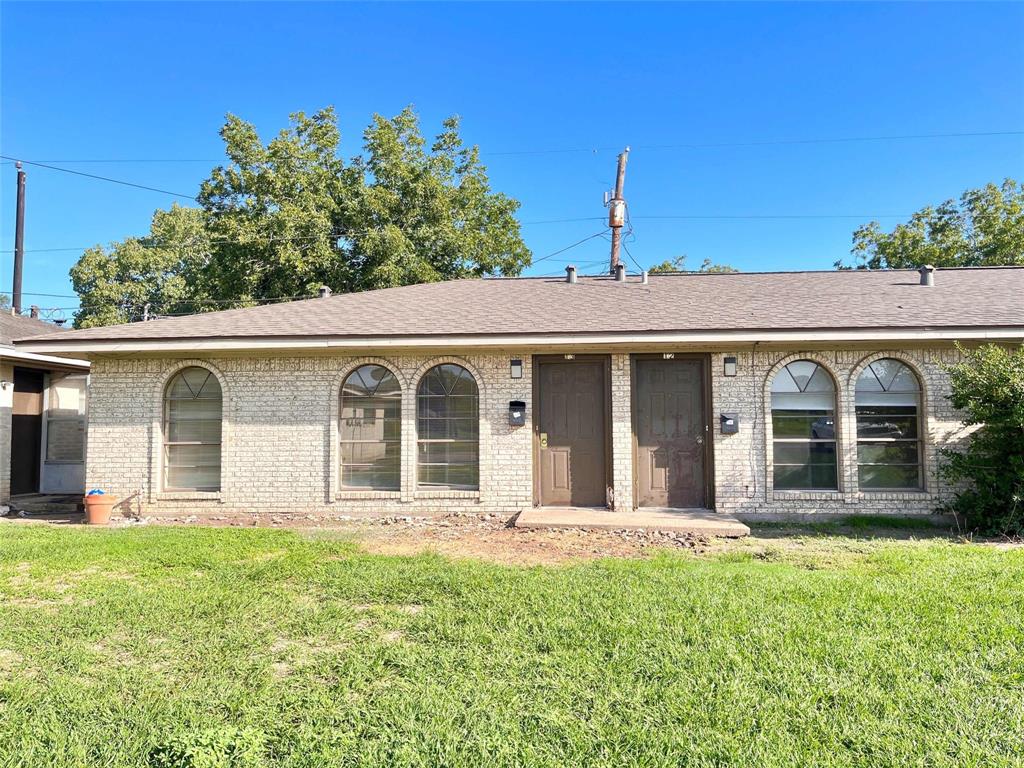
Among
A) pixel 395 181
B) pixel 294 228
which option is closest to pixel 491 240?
pixel 395 181

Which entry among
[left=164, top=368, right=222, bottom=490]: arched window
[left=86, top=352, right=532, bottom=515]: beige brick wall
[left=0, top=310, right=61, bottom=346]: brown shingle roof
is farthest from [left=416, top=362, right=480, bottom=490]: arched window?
[left=0, top=310, right=61, bottom=346]: brown shingle roof

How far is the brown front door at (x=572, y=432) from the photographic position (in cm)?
852

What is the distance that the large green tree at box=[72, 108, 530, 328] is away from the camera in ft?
65.7

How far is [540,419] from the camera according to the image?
8.62m

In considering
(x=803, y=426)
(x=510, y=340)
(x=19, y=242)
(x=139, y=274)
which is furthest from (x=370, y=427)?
(x=139, y=274)

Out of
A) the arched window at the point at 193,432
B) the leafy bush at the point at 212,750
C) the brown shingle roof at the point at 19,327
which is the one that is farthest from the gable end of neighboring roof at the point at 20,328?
the leafy bush at the point at 212,750

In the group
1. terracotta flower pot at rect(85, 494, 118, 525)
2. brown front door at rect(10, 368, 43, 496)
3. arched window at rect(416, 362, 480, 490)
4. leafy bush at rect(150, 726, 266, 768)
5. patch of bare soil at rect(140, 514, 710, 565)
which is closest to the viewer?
leafy bush at rect(150, 726, 266, 768)

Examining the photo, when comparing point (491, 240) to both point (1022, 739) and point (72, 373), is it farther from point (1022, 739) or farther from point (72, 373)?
point (1022, 739)

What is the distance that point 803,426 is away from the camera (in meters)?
8.23

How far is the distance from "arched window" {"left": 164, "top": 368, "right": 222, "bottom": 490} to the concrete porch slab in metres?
4.89

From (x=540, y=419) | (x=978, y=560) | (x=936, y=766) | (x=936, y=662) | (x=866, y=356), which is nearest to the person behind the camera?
(x=936, y=766)

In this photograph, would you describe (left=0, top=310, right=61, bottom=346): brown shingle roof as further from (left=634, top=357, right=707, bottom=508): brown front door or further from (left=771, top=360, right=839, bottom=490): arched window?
(left=771, top=360, right=839, bottom=490): arched window

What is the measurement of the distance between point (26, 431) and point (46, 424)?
1.39ft

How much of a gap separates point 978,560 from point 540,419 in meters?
5.22
